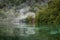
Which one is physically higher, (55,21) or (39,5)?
(39,5)

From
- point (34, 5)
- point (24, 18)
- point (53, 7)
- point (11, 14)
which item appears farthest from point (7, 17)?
point (53, 7)

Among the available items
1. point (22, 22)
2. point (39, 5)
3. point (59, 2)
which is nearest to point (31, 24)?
point (22, 22)

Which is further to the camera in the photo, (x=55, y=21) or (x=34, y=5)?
(x=34, y=5)

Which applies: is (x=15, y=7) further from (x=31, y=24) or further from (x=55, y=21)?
(x=55, y=21)

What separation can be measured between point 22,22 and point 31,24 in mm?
416

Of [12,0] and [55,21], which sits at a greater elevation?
[12,0]

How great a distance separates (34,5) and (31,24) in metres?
0.90

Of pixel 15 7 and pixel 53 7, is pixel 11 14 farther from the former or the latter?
pixel 53 7

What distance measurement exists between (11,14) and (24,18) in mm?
590

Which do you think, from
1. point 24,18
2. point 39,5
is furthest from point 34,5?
point 24,18

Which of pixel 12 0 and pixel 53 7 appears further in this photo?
pixel 12 0

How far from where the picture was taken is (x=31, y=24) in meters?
7.79

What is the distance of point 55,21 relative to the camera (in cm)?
764

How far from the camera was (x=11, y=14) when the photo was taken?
26.3ft
